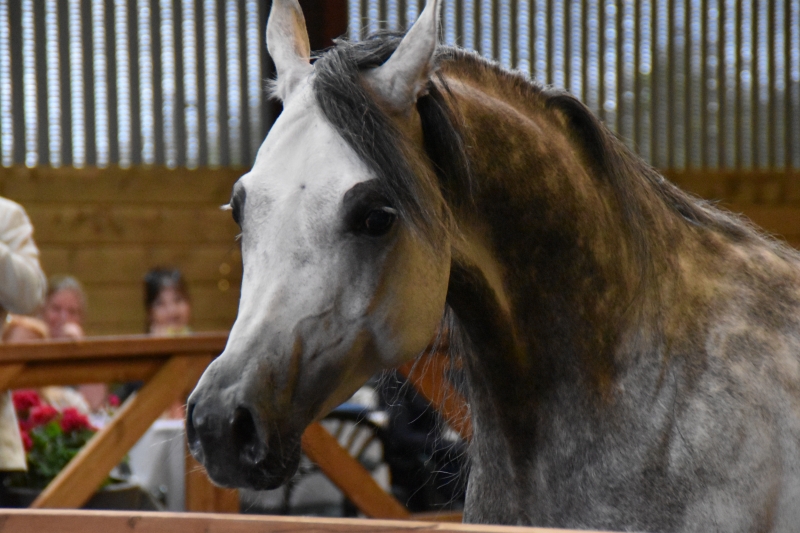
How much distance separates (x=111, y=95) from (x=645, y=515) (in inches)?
161

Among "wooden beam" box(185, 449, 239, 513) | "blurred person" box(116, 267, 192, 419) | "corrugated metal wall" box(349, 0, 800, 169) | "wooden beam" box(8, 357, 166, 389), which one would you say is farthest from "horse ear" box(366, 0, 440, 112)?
"corrugated metal wall" box(349, 0, 800, 169)

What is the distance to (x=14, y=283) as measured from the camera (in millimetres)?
2059

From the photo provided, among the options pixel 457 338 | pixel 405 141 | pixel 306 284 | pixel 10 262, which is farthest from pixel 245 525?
pixel 10 262

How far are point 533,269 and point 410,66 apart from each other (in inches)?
12.2

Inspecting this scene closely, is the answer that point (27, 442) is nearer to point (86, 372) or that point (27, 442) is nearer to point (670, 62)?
point (86, 372)

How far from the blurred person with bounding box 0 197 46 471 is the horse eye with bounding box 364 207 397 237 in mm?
1353

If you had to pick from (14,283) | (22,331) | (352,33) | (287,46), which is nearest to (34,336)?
(22,331)

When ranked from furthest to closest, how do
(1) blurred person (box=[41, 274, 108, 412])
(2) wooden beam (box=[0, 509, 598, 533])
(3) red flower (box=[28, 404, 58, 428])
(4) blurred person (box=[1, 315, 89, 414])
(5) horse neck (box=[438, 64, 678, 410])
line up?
(1) blurred person (box=[41, 274, 108, 412]), (4) blurred person (box=[1, 315, 89, 414]), (3) red flower (box=[28, 404, 58, 428]), (5) horse neck (box=[438, 64, 678, 410]), (2) wooden beam (box=[0, 509, 598, 533])

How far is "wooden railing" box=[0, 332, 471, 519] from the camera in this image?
2.30m

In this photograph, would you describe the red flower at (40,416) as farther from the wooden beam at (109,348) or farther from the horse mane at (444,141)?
the horse mane at (444,141)

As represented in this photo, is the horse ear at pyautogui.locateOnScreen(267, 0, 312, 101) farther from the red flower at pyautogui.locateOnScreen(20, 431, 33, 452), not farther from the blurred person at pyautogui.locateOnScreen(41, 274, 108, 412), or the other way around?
the blurred person at pyautogui.locateOnScreen(41, 274, 108, 412)

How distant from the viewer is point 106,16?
14.8 feet

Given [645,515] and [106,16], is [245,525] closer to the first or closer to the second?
[645,515]

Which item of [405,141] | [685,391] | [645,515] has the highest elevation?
[405,141]
